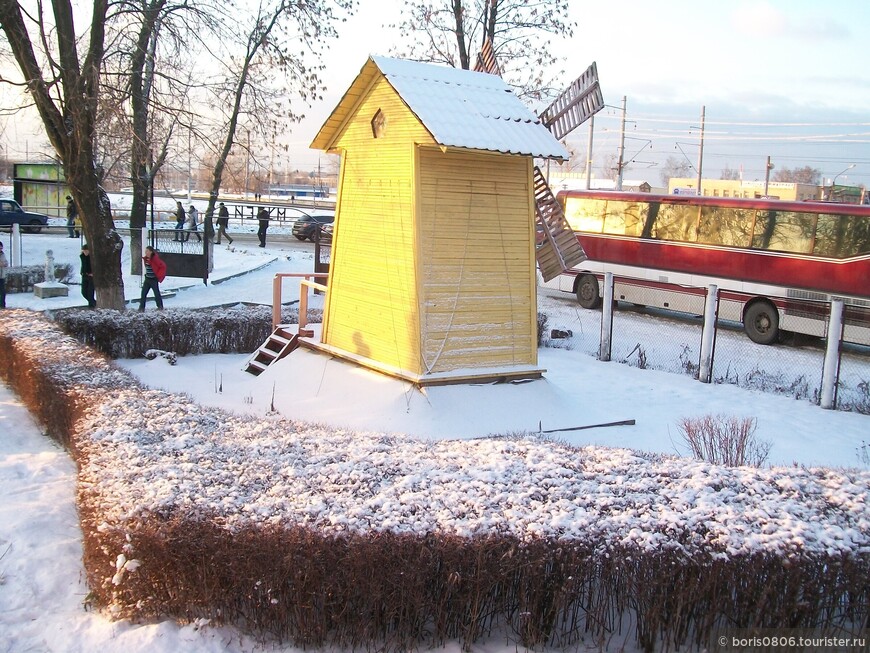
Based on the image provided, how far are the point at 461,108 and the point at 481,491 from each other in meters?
6.70

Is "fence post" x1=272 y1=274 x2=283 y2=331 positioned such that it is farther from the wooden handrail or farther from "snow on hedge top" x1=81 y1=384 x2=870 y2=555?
"snow on hedge top" x1=81 y1=384 x2=870 y2=555

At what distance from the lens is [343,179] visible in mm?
11984

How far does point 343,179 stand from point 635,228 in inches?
454

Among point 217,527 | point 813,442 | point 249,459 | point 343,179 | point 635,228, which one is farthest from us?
point 635,228

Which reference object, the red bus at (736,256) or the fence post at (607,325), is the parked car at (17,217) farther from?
the fence post at (607,325)

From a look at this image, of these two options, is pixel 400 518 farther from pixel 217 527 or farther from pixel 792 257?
pixel 792 257

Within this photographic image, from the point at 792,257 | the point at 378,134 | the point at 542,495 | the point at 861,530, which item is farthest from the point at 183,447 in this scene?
the point at 792,257

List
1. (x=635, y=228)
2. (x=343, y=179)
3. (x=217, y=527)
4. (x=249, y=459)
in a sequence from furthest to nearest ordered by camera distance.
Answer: (x=635, y=228), (x=343, y=179), (x=249, y=459), (x=217, y=527)

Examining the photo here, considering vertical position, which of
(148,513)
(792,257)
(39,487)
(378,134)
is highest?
(378,134)

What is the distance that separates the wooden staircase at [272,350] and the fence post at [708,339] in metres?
6.94

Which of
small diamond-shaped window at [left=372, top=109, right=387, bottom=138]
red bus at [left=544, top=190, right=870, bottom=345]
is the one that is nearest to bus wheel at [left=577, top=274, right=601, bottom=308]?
red bus at [left=544, top=190, right=870, bottom=345]

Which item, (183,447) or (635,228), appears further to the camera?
(635,228)

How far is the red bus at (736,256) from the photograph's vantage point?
16719mm

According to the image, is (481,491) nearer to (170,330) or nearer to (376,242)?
(376,242)
